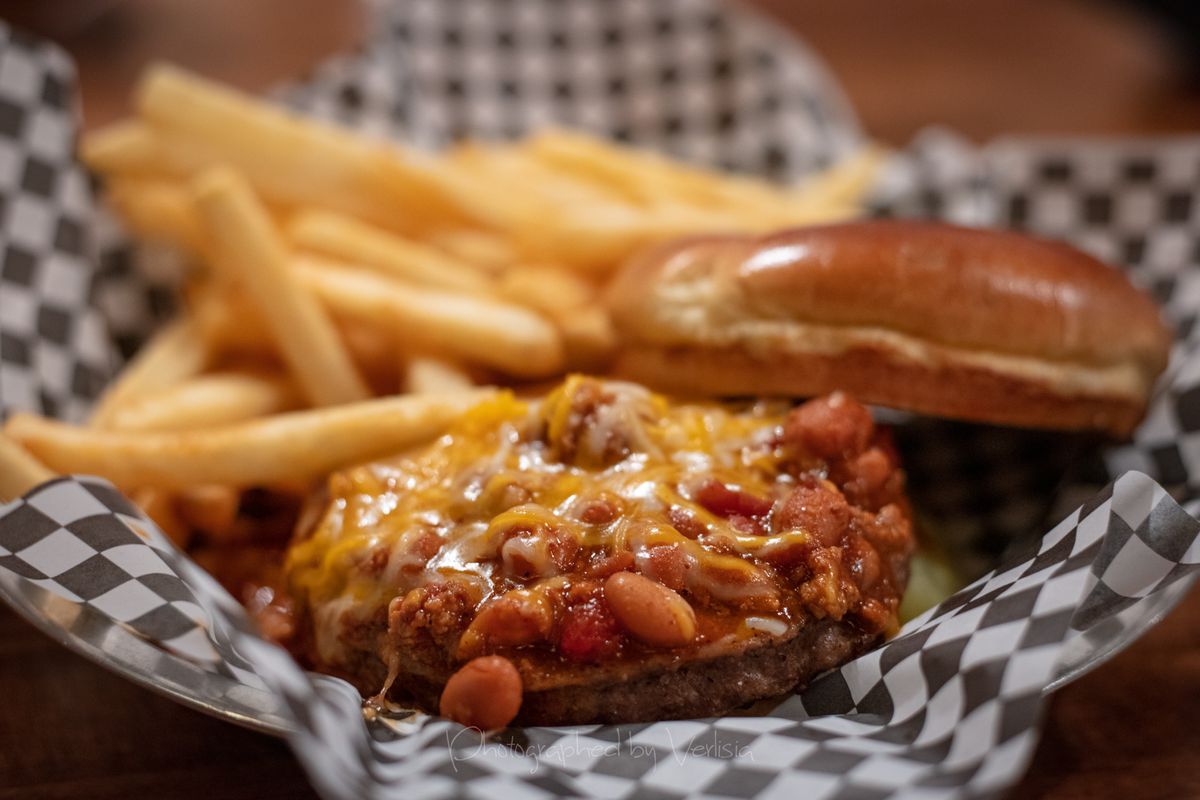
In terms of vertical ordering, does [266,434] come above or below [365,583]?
above

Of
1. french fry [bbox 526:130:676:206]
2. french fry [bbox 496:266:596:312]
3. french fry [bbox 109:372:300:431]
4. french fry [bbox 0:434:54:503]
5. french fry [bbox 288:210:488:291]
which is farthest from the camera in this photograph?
french fry [bbox 526:130:676:206]

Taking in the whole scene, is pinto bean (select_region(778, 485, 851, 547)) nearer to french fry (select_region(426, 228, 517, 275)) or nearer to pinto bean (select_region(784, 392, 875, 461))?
pinto bean (select_region(784, 392, 875, 461))

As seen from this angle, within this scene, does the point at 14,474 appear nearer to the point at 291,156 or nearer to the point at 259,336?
the point at 259,336

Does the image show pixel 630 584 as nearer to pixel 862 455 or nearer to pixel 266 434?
pixel 862 455

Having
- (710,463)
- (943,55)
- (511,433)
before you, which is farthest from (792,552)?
Result: (943,55)

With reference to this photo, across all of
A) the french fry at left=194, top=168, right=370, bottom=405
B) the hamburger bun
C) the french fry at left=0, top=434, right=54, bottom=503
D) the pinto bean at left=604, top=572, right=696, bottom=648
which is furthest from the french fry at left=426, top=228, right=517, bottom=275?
the pinto bean at left=604, top=572, right=696, bottom=648

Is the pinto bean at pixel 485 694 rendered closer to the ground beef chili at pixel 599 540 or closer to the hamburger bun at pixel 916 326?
the ground beef chili at pixel 599 540
